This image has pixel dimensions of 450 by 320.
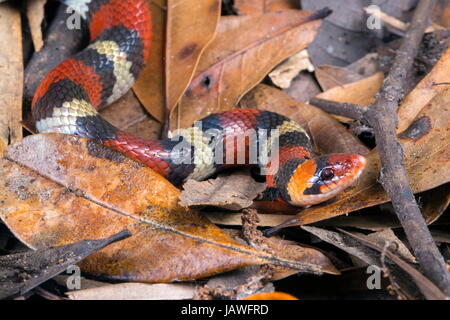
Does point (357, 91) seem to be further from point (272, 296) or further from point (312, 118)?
point (272, 296)

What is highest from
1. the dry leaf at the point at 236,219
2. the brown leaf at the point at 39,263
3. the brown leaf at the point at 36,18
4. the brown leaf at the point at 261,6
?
the brown leaf at the point at 261,6

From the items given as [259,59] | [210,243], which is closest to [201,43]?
[259,59]

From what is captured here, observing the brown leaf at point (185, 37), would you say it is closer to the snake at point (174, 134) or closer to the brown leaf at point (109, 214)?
the snake at point (174, 134)

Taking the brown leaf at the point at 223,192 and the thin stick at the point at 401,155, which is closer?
the thin stick at the point at 401,155

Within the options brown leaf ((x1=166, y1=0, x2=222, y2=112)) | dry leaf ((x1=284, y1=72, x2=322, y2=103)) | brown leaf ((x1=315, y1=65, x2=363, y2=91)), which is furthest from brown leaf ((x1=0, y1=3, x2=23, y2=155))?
brown leaf ((x1=315, y1=65, x2=363, y2=91))

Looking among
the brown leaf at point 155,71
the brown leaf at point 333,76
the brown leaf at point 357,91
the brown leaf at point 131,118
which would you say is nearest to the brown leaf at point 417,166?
the brown leaf at point 357,91

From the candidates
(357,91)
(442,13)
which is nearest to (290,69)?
(357,91)

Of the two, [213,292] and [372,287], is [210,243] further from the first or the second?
[372,287]
